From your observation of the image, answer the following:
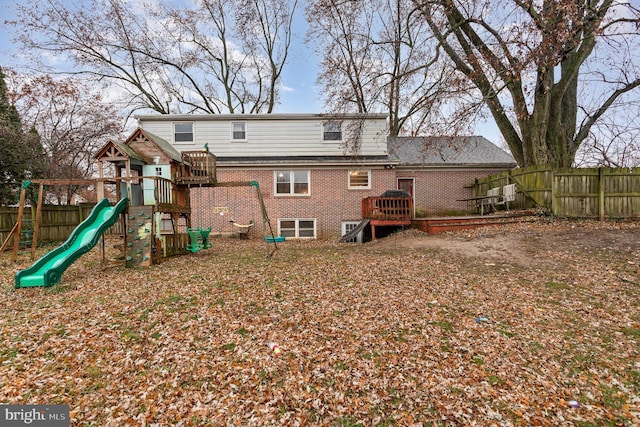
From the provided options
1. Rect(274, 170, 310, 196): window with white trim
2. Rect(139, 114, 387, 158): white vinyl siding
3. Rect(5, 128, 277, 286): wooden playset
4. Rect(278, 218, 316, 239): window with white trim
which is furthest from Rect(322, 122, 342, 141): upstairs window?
Rect(5, 128, 277, 286): wooden playset

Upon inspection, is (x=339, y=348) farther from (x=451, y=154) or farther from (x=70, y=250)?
(x=451, y=154)

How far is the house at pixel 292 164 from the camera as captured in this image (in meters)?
14.5

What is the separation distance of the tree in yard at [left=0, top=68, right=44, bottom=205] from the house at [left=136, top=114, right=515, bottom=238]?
4.45 meters

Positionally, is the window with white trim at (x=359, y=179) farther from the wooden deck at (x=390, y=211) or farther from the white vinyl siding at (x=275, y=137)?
the wooden deck at (x=390, y=211)

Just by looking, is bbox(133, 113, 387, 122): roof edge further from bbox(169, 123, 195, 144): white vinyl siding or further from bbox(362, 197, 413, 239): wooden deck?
bbox(362, 197, 413, 239): wooden deck

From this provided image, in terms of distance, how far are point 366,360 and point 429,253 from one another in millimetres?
5566

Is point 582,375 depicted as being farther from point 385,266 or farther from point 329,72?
point 329,72

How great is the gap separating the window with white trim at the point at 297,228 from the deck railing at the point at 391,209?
13.0 ft

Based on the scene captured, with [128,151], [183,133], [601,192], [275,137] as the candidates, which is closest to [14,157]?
[183,133]

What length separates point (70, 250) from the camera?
6.80m

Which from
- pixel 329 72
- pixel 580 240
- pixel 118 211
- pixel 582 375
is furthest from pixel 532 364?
pixel 329 72

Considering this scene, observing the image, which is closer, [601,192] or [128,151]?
[128,151]

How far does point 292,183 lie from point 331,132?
3648 mm

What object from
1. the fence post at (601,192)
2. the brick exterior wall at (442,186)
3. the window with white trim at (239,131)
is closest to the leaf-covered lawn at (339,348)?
the fence post at (601,192)
